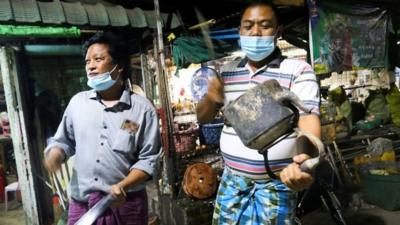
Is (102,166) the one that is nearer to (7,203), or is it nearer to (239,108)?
(239,108)

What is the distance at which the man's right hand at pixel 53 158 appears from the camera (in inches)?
91.9

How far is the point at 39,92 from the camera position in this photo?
5035 mm

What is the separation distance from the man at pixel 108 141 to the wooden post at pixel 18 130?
271 cm

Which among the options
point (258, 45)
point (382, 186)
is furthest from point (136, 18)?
point (382, 186)

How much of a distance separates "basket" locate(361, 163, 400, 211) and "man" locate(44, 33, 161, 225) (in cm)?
459

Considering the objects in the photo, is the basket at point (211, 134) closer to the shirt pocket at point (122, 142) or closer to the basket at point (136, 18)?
the basket at point (136, 18)

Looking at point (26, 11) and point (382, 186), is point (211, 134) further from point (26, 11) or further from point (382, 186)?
point (26, 11)

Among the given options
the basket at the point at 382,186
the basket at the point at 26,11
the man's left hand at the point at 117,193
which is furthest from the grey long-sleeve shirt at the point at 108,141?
the basket at the point at 382,186

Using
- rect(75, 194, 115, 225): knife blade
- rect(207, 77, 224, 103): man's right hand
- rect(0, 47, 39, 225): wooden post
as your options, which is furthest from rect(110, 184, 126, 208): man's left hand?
rect(0, 47, 39, 225): wooden post

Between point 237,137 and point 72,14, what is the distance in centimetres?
313

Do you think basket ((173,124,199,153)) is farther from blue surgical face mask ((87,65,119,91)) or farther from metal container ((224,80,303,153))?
metal container ((224,80,303,153))

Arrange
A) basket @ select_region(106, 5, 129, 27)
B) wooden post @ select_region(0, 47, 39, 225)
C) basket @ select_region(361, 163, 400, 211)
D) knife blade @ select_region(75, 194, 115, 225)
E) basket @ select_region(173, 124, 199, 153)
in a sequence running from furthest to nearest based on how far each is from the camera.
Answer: basket @ select_region(173, 124, 199, 153)
basket @ select_region(361, 163, 400, 211)
wooden post @ select_region(0, 47, 39, 225)
basket @ select_region(106, 5, 129, 27)
knife blade @ select_region(75, 194, 115, 225)

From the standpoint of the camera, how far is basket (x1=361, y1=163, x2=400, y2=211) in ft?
17.6

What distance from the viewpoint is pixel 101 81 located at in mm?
2410
